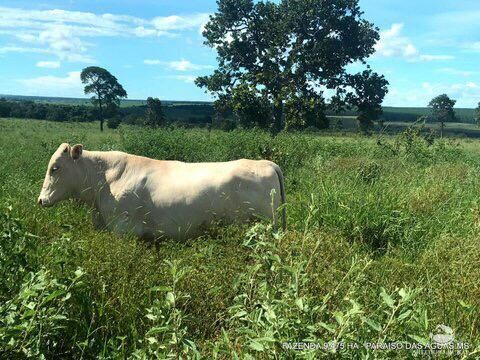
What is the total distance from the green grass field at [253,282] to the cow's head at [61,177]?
18 centimetres

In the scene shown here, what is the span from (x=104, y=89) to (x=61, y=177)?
56.1 metres

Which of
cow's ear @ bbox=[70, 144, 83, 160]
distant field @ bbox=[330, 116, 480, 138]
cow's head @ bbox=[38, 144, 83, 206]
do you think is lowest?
distant field @ bbox=[330, 116, 480, 138]

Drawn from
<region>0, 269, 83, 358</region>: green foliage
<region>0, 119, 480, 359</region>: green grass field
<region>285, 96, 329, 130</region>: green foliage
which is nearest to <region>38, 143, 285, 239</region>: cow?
<region>0, 119, 480, 359</region>: green grass field

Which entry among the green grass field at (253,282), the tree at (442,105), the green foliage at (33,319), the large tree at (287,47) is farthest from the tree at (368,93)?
the tree at (442,105)

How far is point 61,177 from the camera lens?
5863 millimetres

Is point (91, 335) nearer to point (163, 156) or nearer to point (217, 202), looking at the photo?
point (217, 202)

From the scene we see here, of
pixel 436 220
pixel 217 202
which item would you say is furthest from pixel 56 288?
pixel 436 220

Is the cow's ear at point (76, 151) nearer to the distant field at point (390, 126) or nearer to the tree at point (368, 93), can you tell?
the distant field at point (390, 126)

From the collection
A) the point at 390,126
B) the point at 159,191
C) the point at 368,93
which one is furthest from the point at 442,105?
the point at 159,191

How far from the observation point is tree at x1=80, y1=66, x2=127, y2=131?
58094 mm

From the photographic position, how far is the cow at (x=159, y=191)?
5.59 meters

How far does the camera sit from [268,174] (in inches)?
231

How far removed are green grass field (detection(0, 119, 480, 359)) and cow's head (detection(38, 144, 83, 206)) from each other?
0.61ft

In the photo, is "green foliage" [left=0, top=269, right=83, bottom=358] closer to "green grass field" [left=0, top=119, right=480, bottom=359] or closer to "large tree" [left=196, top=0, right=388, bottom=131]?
"green grass field" [left=0, top=119, right=480, bottom=359]
